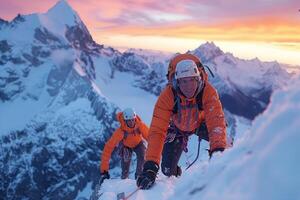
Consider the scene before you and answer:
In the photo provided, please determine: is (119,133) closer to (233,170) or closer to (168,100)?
(168,100)

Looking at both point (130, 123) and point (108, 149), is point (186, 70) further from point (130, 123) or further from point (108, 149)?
point (130, 123)

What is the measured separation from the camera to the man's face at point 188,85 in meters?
7.90

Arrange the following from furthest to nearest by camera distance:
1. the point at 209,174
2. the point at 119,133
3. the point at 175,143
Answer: the point at 119,133
the point at 175,143
the point at 209,174

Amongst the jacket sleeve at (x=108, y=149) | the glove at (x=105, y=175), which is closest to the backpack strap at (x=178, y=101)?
the glove at (x=105, y=175)

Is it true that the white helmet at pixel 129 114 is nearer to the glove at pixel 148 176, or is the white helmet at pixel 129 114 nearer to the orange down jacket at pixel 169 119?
the orange down jacket at pixel 169 119

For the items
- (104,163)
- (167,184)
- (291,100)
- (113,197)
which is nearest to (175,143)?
(113,197)

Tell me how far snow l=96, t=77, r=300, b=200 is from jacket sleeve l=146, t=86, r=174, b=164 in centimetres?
380

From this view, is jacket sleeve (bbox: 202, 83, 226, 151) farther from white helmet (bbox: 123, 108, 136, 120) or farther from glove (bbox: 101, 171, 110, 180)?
white helmet (bbox: 123, 108, 136, 120)

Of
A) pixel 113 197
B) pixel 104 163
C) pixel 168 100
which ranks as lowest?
pixel 104 163

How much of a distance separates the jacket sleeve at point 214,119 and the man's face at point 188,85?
291mm

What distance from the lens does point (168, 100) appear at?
8195mm

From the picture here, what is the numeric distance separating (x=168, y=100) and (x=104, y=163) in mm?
7451

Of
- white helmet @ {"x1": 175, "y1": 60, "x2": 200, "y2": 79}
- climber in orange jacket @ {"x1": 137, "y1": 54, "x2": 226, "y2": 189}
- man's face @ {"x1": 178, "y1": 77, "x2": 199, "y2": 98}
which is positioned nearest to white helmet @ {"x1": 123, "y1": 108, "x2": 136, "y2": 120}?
climber in orange jacket @ {"x1": 137, "y1": 54, "x2": 226, "y2": 189}

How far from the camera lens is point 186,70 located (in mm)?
7766
